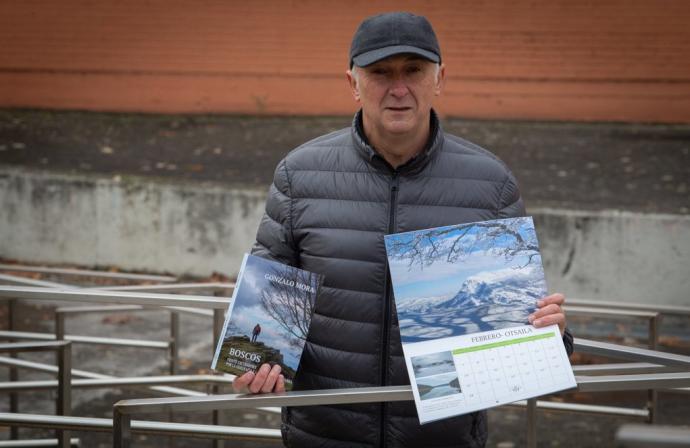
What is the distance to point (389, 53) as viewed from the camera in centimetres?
253

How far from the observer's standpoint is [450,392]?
2273mm

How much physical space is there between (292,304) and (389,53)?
692mm

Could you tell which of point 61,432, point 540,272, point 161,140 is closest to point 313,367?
point 540,272

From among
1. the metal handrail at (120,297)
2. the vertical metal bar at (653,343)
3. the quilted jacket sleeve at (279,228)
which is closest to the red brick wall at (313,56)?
the vertical metal bar at (653,343)

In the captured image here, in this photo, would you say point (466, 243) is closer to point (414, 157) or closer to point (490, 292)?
point (490, 292)

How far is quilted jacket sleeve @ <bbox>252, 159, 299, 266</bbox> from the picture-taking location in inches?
107

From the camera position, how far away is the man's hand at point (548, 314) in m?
2.36

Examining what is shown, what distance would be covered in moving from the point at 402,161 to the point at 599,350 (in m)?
0.79

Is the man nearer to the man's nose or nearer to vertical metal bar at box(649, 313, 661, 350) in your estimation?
the man's nose

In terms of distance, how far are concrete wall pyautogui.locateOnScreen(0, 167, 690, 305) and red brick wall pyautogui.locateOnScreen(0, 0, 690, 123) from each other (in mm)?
3977

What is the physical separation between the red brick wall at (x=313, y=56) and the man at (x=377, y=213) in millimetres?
10908

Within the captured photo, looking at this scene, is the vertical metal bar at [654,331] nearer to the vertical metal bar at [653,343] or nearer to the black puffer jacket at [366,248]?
the vertical metal bar at [653,343]

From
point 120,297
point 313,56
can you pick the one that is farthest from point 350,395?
point 313,56

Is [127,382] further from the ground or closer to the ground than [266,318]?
closer to the ground
